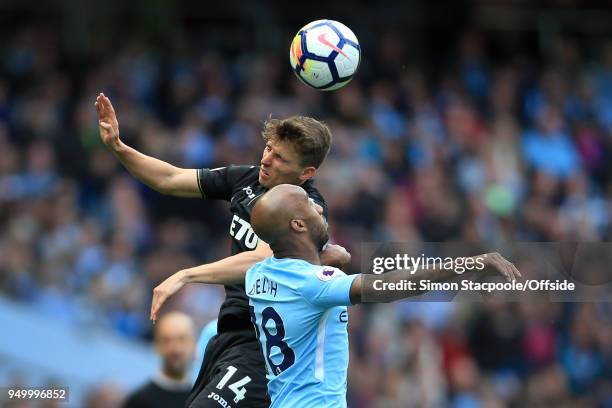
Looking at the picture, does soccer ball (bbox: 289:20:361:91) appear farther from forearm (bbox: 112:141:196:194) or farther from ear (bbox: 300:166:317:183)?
forearm (bbox: 112:141:196:194)

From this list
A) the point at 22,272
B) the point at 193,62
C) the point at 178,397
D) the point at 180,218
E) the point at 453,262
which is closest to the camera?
the point at 453,262

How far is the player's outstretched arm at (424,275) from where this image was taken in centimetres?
532

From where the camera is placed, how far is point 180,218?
14.8 metres

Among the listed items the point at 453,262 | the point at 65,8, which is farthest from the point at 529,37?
the point at 453,262


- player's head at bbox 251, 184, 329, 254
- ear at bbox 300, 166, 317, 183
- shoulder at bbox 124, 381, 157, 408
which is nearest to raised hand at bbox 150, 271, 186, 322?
player's head at bbox 251, 184, 329, 254

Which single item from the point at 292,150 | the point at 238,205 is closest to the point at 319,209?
the point at 292,150

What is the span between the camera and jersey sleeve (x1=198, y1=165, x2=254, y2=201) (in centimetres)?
724

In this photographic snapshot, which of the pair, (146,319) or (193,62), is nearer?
(146,319)

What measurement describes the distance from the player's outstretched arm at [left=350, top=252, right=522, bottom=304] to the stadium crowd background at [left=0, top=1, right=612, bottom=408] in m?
6.55

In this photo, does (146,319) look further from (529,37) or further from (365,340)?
(529,37)

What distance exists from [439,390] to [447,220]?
7.85 feet

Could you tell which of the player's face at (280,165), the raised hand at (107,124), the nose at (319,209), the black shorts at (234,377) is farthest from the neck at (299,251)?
the raised hand at (107,124)

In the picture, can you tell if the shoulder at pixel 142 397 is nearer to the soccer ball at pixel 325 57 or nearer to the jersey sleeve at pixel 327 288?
the soccer ball at pixel 325 57

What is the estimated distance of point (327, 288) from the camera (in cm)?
567
